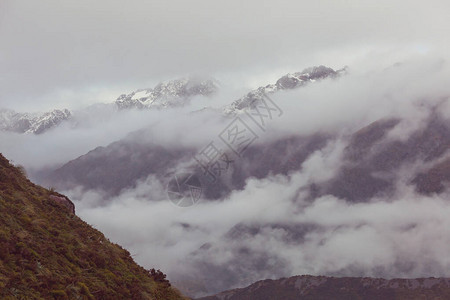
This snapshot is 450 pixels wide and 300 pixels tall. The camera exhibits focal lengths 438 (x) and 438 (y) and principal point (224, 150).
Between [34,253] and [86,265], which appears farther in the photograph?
[86,265]

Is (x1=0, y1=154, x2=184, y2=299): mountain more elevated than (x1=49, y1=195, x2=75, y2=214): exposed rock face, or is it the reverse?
(x1=49, y1=195, x2=75, y2=214): exposed rock face

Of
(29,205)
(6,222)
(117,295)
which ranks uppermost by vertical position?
(29,205)

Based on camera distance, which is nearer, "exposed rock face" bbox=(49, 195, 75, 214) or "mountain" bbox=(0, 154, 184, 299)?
"mountain" bbox=(0, 154, 184, 299)

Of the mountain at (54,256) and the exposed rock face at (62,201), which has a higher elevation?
the exposed rock face at (62,201)

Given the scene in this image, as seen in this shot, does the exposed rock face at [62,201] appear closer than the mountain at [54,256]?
No

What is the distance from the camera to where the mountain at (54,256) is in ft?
69.4

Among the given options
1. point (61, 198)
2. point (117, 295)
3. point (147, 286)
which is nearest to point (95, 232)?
point (61, 198)

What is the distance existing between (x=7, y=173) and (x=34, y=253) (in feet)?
36.9

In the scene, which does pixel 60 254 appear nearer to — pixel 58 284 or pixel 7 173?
pixel 58 284

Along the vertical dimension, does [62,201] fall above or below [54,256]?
above

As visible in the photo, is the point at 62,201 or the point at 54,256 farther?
the point at 62,201

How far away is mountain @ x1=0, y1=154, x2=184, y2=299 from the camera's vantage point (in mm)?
21156

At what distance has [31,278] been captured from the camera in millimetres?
20844

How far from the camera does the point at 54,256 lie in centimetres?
→ 2455
